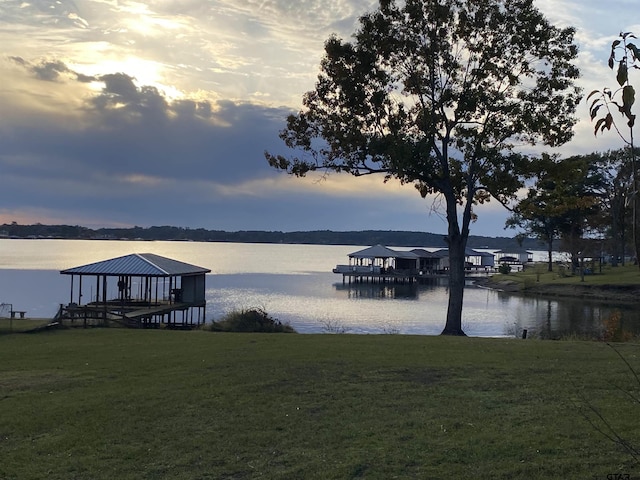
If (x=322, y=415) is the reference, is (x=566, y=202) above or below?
above

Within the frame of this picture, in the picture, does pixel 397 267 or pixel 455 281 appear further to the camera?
pixel 397 267

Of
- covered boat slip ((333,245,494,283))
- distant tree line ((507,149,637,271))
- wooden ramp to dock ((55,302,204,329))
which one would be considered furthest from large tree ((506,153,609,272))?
wooden ramp to dock ((55,302,204,329))

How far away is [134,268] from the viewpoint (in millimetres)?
32875

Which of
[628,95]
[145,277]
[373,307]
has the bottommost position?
[373,307]

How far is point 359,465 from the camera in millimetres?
6023

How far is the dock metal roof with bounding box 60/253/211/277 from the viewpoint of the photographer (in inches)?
1266

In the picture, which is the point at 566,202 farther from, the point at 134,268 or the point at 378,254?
the point at 378,254

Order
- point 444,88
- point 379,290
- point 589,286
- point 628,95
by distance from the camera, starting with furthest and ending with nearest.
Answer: point 379,290 < point 589,286 < point 444,88 < point 628,95

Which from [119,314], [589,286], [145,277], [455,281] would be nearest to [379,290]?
[589,286]

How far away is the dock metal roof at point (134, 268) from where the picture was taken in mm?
32156

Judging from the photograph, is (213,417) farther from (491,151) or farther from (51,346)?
(491,151)

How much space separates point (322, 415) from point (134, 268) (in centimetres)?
2693

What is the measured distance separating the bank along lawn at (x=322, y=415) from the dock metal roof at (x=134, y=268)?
64.2 ft

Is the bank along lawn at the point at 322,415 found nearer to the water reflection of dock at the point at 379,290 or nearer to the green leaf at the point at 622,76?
the green leaf at the point at 622,76
